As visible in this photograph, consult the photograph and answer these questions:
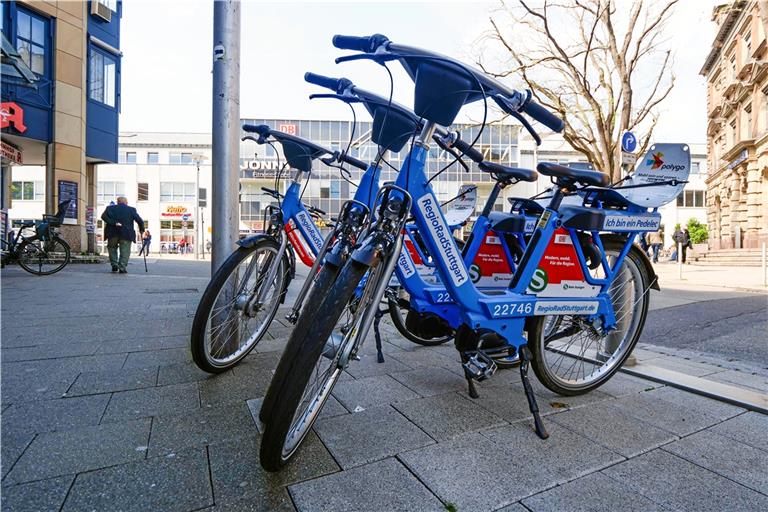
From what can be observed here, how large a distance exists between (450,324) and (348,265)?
37.8 inches

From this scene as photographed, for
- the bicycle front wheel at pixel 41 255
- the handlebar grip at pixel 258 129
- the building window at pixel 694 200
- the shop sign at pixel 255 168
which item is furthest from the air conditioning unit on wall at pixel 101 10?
the building window at pixel 694 200

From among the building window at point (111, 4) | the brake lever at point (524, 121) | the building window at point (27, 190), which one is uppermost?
the building window at point (111, 4)

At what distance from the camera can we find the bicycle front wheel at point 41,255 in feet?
29.9

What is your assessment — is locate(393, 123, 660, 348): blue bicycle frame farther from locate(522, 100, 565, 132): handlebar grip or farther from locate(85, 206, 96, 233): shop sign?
locate(85, 206, 96, 233): shop sign

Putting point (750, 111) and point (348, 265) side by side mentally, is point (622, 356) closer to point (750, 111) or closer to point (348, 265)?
point (348, 265)

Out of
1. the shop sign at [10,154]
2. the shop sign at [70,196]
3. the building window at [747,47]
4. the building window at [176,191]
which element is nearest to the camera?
the shop sign at [10,154]

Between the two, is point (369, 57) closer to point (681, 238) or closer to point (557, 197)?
point (557, 197)

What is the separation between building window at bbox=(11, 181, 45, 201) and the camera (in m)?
41.5

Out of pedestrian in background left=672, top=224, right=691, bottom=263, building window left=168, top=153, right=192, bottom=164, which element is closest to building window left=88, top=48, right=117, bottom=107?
pedestrian in background left=672, top=224, right=691, bottom=263

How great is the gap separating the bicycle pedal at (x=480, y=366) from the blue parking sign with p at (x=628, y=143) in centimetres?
267

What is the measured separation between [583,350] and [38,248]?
10.4 metres

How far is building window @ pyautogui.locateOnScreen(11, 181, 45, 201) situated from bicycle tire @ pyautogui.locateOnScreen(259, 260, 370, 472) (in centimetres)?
5167

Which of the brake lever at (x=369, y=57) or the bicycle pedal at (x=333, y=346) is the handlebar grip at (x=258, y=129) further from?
the bicycle pedal at (x=333, y=346)

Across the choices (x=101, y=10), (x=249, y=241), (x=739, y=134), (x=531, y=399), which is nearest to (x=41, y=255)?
(x=249, y=241)
